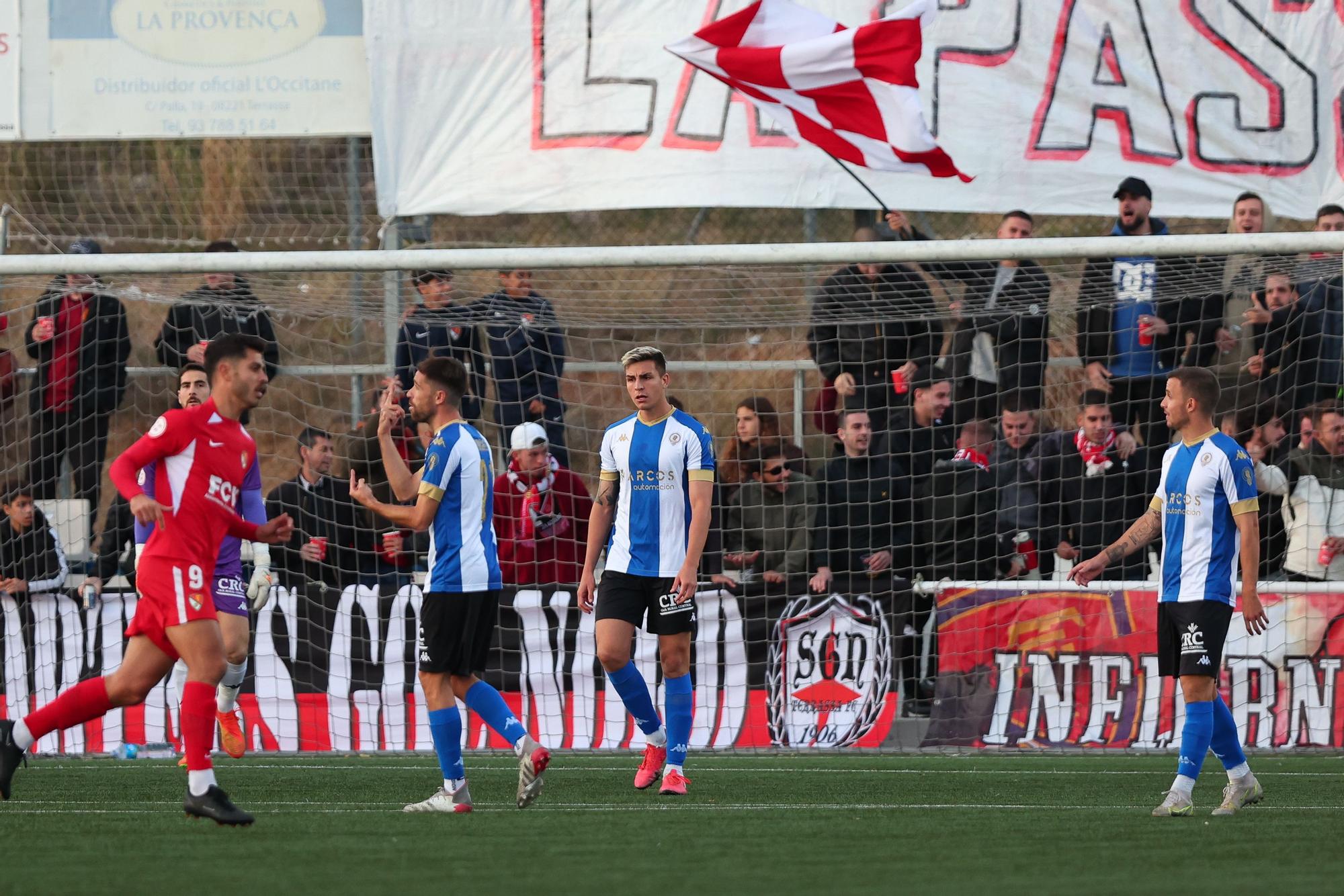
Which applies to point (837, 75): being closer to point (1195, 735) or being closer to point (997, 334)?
point (997, 334)

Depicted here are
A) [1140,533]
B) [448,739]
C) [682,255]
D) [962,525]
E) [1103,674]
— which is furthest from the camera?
[962,525]

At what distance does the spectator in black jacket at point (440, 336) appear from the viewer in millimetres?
10891

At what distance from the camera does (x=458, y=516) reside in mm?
7020

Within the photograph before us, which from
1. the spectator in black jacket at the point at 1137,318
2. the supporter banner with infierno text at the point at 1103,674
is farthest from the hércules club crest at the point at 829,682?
the spectator in black jacket at the point at 1137,318

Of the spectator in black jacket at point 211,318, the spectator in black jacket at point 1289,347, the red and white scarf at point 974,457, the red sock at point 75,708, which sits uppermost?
the spectator in black jacket at point 211,318

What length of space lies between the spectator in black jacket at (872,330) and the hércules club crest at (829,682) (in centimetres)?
151

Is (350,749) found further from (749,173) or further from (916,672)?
(749,173)

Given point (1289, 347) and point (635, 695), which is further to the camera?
point (1289, 347)

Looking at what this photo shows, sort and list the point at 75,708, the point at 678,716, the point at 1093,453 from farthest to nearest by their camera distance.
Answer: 1. the point at 1093,453
2. the point at 678,716
3. the point at 75,708

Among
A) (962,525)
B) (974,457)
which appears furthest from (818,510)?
(974,457)

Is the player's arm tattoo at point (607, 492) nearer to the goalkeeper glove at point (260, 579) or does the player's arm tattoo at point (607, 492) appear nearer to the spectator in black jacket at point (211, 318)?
the goalkeeper glove at point (260, 579)

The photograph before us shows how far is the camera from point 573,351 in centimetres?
1390

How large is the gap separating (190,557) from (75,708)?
78 cm

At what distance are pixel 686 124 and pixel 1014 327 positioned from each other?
2824 mm
